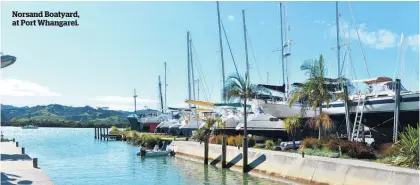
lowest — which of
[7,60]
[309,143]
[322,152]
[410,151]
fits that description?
[322,152]

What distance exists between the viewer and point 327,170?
20781 mm

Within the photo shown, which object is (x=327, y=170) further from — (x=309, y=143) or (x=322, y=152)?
(x=309, y=143)

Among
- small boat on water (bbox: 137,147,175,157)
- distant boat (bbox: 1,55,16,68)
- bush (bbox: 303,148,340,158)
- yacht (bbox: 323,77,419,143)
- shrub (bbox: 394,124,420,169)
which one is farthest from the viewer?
small boat on water (bbox: 137,147,175,157)

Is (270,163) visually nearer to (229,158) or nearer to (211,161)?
(229,158)

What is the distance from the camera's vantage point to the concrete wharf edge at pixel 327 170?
1670 centimetres

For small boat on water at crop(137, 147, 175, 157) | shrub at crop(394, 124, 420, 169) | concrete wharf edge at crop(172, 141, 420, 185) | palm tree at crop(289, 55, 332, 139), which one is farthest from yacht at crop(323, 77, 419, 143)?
small boat on water at crop(137, 147, 175, 157)

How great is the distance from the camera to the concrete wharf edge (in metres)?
16.7

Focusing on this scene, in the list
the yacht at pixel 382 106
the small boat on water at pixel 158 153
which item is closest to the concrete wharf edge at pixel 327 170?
the yacht at pixel 382 106

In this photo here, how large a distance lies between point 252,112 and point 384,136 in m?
16.8

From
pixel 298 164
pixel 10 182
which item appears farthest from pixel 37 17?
pixel 298 164

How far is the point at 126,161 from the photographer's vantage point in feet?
134

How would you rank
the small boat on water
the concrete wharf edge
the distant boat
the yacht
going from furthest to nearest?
the small boat on water, the yacht, the distant boat, the concrete wharf edge

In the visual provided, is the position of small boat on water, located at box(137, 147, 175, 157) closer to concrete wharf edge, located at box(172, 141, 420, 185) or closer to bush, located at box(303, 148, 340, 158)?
concrete wharf edge, located at box(172, 141, 420, 185)

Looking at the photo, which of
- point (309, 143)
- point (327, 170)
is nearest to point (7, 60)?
point (327, 170)
